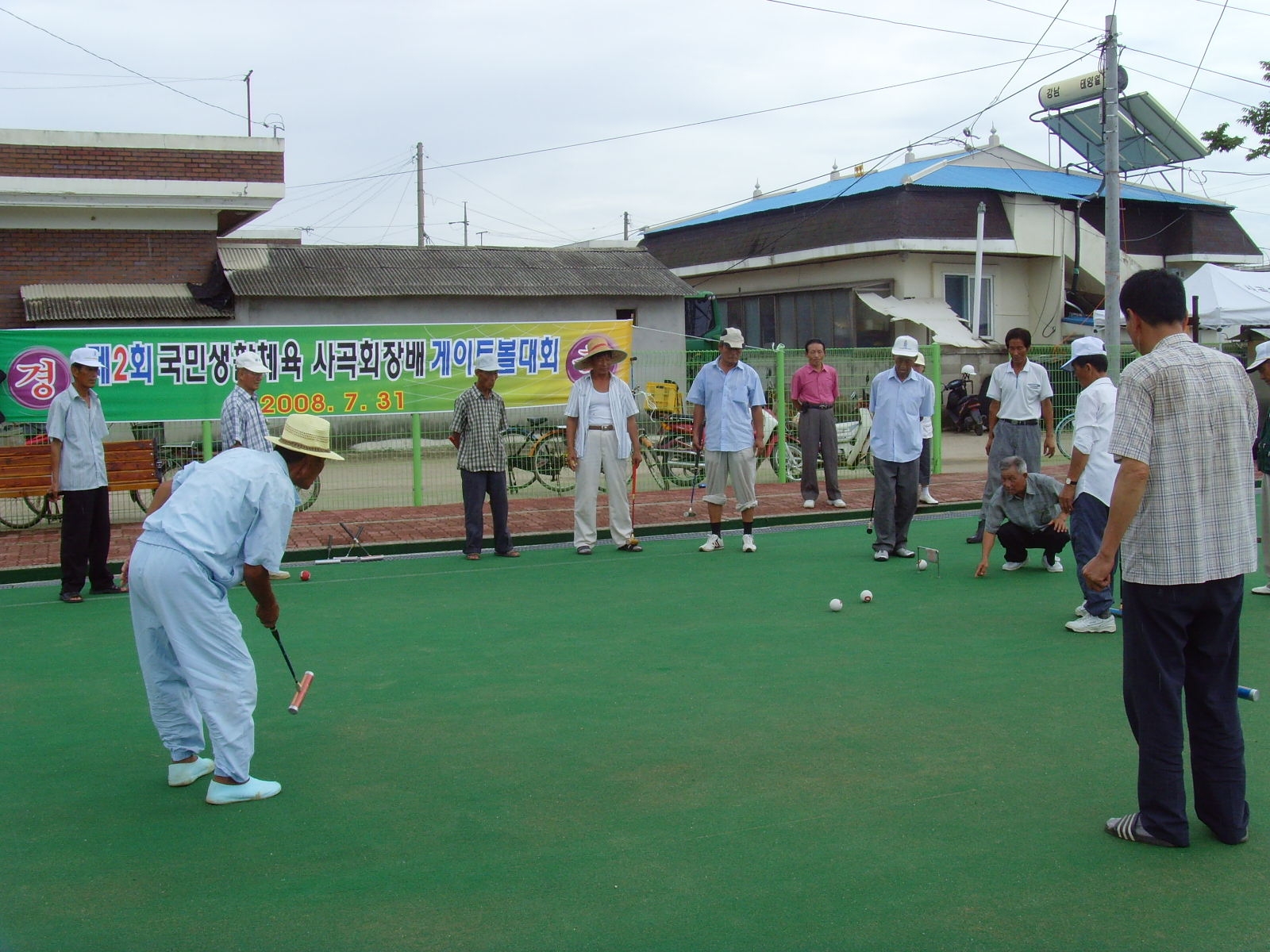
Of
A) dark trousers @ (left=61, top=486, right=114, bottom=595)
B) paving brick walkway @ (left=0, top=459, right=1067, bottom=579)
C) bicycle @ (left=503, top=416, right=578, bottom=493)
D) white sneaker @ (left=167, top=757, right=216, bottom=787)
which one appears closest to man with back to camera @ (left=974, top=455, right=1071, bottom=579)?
paving brick walkway @ (left=0, top=459, right=1067, bottom=579)

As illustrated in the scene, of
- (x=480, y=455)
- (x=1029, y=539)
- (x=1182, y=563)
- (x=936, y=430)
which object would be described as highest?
(x=936, y=430)

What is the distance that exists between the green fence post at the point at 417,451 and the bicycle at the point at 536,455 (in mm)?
1161

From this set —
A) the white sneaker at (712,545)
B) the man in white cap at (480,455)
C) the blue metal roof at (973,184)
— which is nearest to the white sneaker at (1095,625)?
the white sneaker at (712,545)

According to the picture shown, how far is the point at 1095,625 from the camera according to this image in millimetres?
7449

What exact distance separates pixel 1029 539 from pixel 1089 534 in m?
2.12

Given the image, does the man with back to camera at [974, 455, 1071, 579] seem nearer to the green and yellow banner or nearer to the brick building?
the green and yellow banner

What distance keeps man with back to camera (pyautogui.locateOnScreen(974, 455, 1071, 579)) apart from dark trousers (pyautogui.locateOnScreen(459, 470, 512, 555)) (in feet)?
14.5

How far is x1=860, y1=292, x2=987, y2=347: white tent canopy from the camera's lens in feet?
80.9

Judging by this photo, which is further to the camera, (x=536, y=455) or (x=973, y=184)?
(x=973, y=184)

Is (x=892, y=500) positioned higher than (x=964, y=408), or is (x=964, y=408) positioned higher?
(x=964, y=408)

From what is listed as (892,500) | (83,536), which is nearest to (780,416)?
(892,500)

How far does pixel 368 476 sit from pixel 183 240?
37.2 feet

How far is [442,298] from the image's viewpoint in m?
23.7

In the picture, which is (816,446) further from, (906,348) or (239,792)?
(239,792)
